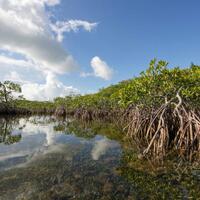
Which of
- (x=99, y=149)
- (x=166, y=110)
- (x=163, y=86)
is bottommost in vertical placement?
(x=99, y=149)

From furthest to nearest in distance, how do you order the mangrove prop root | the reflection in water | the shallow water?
the mangrove prop root < the reflection in water < the shallow water

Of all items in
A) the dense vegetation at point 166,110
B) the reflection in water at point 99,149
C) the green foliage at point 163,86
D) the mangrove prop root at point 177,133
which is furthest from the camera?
the green foliage at point 163,86

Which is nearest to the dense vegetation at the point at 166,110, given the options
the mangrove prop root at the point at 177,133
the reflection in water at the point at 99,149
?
the mangrove prop root at the point at 177,133

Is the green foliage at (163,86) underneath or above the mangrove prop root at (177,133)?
above

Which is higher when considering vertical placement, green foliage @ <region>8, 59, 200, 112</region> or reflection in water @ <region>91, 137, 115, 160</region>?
green foliage @ <region>8, 59, 200, 112</region>

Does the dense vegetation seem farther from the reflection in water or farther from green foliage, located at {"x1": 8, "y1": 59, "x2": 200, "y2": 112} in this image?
the reflection in water

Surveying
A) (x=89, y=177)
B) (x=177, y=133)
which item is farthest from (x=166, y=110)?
(x=89, y=177)

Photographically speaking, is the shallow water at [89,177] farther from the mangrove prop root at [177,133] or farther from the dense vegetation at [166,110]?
the dense vegetation at [166,110]

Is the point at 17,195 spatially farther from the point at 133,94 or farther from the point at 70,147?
the point at 133,94

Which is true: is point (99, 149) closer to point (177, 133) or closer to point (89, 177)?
point (177, 133)

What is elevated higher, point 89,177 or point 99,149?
point 99,149

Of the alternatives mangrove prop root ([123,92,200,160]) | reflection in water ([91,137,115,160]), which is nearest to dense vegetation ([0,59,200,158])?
mangrove prop root ([123,92,200,160])

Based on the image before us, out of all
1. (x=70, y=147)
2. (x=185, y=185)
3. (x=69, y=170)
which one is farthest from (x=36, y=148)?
(x=185, y=185)

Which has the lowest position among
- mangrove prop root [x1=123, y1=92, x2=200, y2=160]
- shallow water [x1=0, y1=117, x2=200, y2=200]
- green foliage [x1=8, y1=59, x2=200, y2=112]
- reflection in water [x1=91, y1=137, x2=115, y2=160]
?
shallow water [x1=0, y1=117, x2=200, y2=200]
